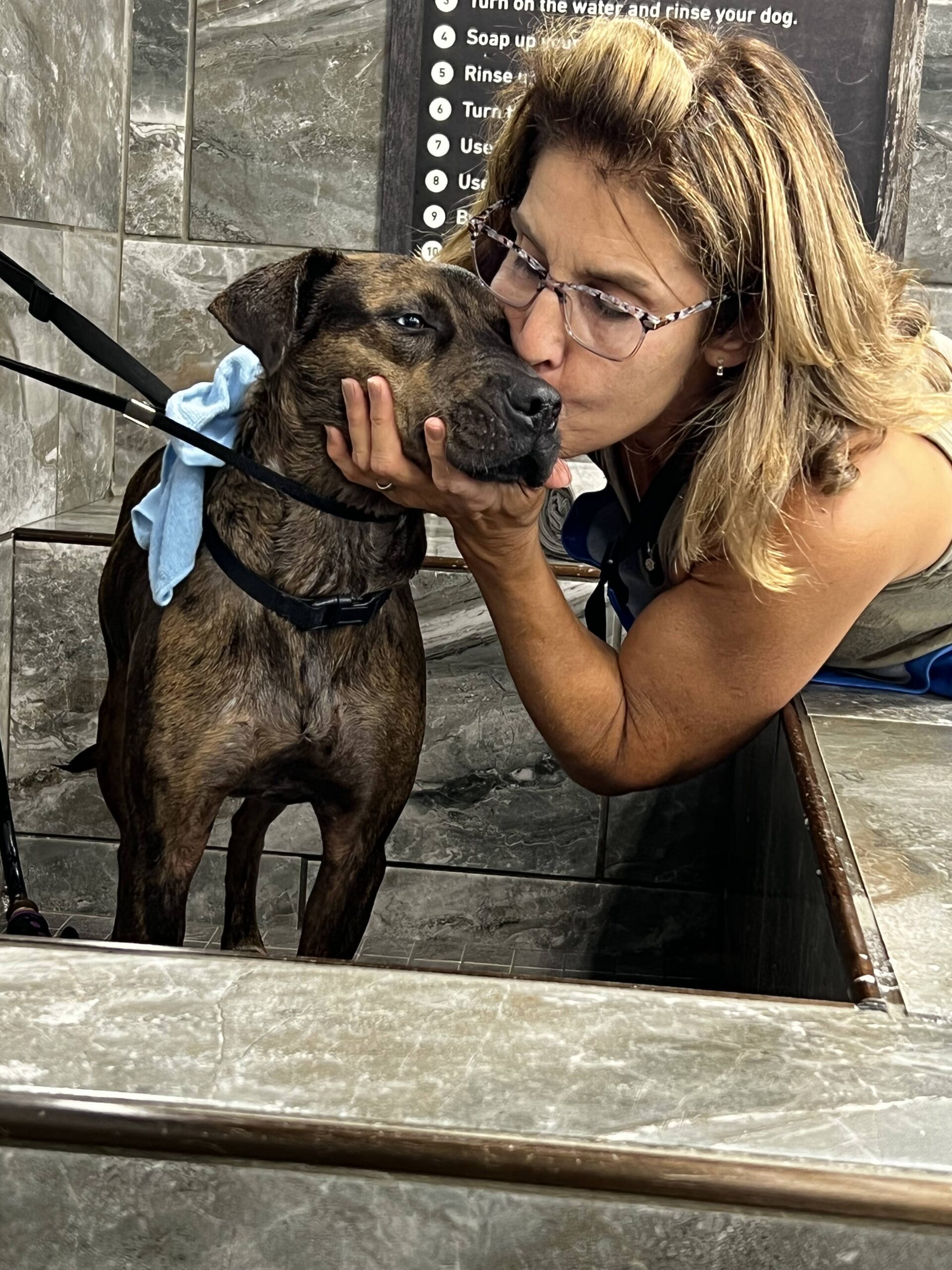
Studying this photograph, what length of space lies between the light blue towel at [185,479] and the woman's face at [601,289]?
43 cm

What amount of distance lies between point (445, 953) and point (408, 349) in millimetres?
1721

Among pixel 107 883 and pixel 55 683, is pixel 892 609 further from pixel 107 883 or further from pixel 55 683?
pixel 107 883

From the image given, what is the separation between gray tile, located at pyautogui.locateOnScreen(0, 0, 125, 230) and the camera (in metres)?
2.70

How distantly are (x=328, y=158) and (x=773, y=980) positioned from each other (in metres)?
2.50

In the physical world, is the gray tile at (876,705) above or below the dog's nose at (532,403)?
below

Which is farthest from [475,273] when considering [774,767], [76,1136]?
[76,1136]

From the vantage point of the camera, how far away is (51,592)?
114 inches

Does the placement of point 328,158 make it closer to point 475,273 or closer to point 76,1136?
point 475,273

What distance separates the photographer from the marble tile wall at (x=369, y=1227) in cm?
88

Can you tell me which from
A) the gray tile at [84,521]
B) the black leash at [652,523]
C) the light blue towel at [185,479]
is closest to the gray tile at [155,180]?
the gray tile at [84,521]

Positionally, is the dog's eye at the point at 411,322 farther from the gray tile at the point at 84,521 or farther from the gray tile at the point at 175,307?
the gray tile at the point at 175,307

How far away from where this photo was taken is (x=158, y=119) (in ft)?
11.3

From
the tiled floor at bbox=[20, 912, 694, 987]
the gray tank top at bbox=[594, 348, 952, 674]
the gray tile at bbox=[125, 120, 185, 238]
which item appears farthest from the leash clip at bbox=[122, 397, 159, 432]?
the gray tile at bbox=[125, 120, 185, 238]


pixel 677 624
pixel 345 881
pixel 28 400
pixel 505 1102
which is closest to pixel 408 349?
pixel 677 624
